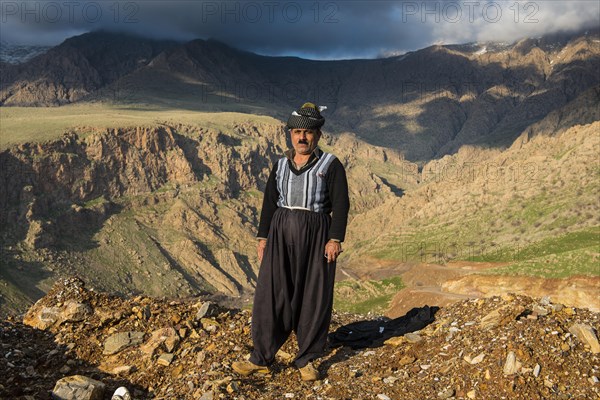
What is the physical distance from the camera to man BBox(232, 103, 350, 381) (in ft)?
20.1

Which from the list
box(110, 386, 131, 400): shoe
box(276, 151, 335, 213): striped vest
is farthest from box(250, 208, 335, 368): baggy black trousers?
box(110, 386, 131, 400): shoe

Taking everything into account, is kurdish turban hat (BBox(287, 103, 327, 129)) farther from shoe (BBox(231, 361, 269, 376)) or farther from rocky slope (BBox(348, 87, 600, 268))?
rocky slope (BBox(348, 87, 600, 268))

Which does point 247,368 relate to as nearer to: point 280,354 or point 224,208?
point 280,354

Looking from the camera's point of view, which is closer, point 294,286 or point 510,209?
point 294,286

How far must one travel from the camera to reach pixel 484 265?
33500mm

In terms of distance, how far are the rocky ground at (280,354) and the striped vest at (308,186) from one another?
2.10 meters

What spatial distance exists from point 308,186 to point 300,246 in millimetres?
744

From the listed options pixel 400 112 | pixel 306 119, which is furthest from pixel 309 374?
pixel 400 112

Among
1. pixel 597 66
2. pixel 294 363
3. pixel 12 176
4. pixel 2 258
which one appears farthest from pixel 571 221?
pixel 597 66

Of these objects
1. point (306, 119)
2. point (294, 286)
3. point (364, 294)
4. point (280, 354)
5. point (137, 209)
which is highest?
point (306, 119)

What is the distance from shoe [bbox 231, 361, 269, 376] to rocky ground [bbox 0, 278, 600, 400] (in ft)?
0.29

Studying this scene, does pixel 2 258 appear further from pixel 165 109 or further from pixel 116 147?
pixel 165 109

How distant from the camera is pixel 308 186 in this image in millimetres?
6117

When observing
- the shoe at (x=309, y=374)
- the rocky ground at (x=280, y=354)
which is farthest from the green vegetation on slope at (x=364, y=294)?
the shoe at (x=309, y=374)
